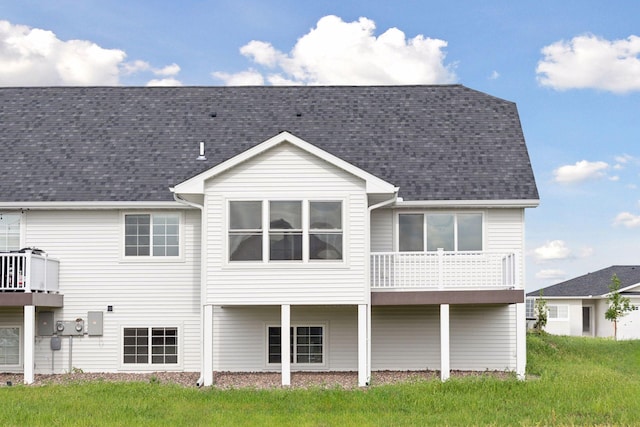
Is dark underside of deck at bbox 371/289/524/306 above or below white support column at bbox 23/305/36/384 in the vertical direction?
above

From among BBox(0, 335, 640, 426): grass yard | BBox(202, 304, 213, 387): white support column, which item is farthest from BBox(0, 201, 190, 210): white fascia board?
BBox(0, 335, 640, 426): grass yard

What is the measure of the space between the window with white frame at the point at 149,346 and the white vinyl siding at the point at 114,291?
8.0 inches

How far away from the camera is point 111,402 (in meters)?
19.1

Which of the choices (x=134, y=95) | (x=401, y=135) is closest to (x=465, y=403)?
(x=401, y=135)

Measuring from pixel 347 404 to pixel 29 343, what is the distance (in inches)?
365

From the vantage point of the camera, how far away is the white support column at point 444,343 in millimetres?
22828

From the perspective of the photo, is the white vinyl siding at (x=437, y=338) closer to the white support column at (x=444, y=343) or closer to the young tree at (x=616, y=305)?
the white support column at (x=444, y=343)

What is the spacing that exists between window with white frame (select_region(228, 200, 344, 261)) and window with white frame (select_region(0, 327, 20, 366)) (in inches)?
287

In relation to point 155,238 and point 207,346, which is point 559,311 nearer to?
point 155,238

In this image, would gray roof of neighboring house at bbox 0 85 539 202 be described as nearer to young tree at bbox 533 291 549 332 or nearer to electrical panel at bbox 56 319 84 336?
electrical panel at bbox 56 319 84 336

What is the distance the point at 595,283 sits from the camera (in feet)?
184

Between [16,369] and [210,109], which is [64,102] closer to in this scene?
[210,109]

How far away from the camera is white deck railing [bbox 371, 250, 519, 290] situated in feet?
76.3

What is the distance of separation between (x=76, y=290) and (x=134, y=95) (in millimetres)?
7548
